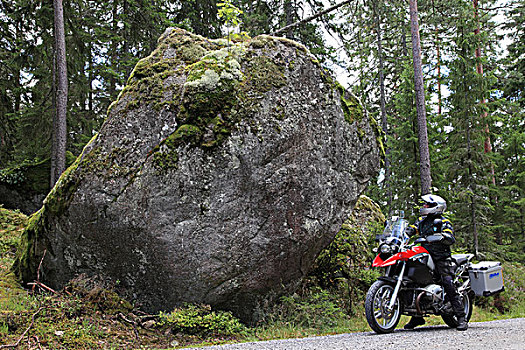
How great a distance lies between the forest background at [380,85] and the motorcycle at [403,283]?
9.86ft

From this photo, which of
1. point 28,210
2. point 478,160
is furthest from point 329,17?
point 28,210

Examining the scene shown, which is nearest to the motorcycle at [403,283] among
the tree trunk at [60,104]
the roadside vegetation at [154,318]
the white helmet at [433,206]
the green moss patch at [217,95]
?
the white helmet at [433,206]

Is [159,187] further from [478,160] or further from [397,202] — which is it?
[478,160]

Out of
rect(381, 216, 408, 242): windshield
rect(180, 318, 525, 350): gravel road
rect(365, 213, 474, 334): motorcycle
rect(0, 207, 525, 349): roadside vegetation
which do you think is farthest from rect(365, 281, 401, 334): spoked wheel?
rect(0, 207, 525, 349): roadside vegetation

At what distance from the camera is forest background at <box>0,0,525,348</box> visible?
11945 mm

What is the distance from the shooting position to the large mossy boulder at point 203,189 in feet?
19.8

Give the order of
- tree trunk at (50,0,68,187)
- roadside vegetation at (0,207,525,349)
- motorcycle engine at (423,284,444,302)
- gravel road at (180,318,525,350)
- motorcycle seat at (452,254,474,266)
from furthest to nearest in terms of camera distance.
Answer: tree trunk at (50,0,68,187)
motorcycle seat at (452,254,474,266)
motorcycle engine at (423,284,444,302)
roadside vegetation at (0,207,525,349)
gravel road at (180,318,525,350)

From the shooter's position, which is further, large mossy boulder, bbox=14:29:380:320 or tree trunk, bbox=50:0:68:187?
tree trunk, bbox=50:0:68:187

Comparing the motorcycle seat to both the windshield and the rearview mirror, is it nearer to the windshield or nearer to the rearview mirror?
the rearview mirror

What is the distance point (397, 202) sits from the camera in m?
12.3

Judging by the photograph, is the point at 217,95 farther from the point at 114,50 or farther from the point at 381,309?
the point at 114,50

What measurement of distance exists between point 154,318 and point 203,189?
2.03 m

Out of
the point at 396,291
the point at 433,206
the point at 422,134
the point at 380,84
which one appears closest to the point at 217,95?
the point at 433,206

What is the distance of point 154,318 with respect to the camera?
605cm
